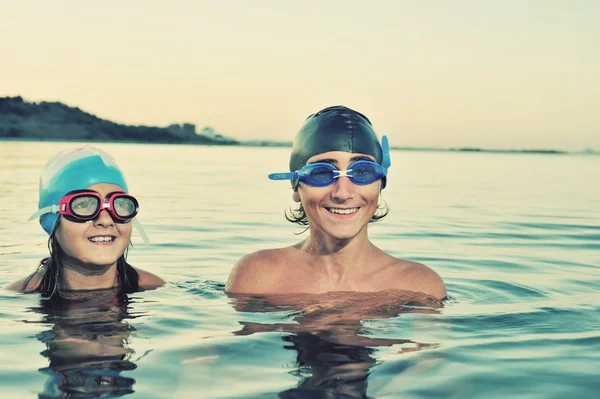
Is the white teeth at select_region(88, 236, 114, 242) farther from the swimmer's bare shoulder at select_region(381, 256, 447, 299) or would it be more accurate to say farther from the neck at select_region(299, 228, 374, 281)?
the swimmer's bare shoulder at select_region(381, 256, 447, 299)

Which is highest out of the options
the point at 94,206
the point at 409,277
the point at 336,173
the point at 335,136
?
the point at 335,136

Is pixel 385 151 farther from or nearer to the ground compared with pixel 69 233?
farther from the ground

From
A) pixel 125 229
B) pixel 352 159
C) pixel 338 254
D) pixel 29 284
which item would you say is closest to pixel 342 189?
pixel 352 159

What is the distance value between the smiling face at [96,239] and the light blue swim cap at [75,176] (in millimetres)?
221

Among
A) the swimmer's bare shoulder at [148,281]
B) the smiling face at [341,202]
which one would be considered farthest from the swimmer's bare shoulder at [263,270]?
the swimmer's bare shoulder at [148,281]

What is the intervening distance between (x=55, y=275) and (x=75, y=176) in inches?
35.8

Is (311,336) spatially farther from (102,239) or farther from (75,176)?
(75,176)

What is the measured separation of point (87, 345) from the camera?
17.1 ft

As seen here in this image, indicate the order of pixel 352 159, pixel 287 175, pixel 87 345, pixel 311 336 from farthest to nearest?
pixel 287 175 < pixel 352 159 < pixel 311 336 < pixel 87 345

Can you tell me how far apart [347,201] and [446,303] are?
1526 mm

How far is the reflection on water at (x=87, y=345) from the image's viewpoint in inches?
170

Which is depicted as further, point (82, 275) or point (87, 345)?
point (82, 275)

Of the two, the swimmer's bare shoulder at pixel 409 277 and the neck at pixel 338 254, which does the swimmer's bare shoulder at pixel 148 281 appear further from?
the swimmer's bare shoulder at pixel 409 277

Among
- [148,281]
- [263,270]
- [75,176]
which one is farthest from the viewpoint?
[148,281]
